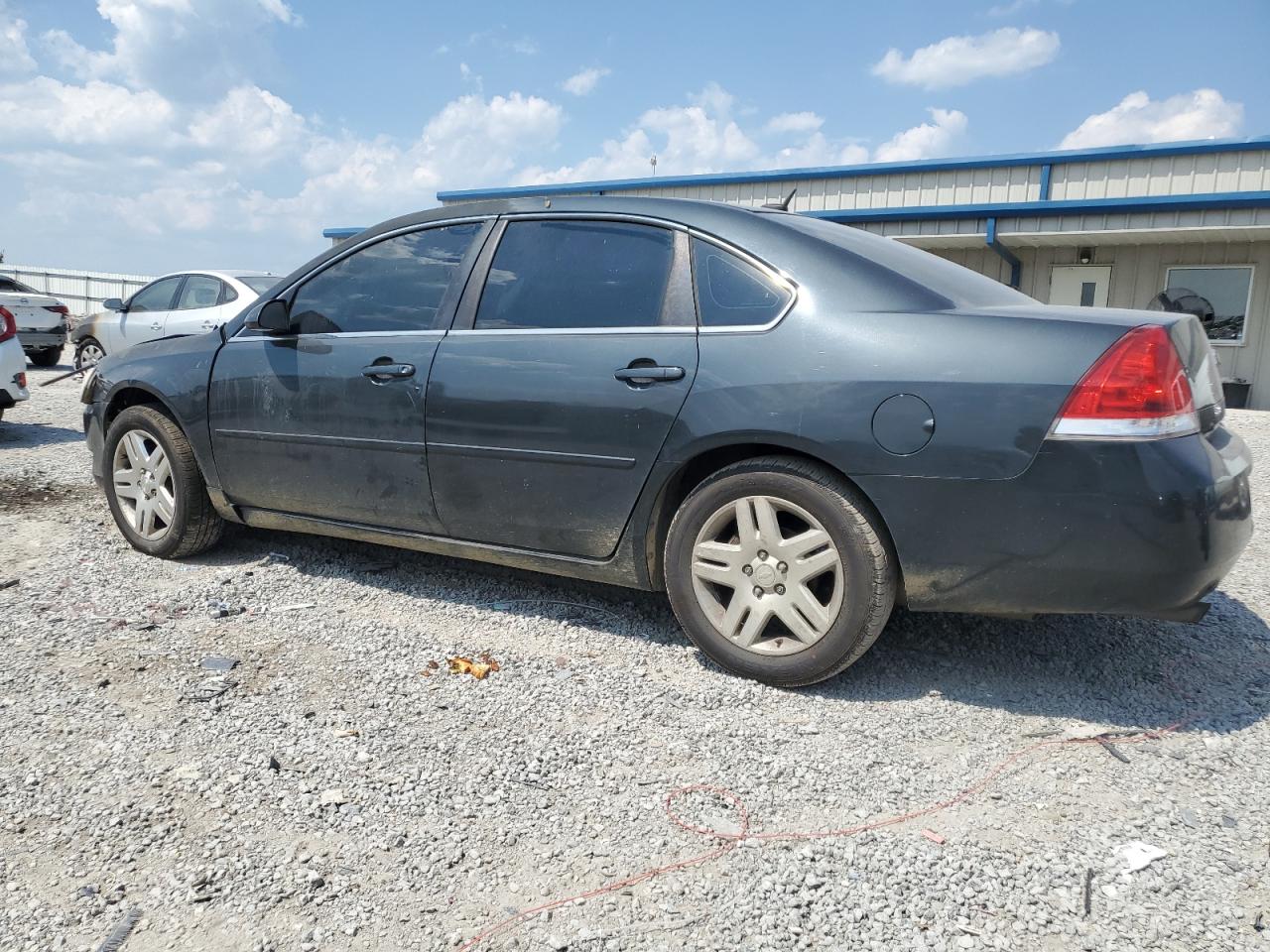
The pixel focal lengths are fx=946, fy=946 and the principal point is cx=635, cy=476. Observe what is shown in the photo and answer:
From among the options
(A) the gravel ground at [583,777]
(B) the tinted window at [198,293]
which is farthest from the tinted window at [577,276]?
(B) the tinted window at [198,293]

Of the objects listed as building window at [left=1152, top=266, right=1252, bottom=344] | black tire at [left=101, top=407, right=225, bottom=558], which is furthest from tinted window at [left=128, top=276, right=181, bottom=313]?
building window at [left=1152, top=266, right=1252, bottom=344]

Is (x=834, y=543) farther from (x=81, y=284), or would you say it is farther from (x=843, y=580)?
(x=81, y=284)

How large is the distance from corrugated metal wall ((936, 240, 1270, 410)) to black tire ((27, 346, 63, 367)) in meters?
15.9

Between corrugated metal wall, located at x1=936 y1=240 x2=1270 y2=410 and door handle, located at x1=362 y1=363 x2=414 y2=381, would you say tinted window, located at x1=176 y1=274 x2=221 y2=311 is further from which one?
corrugated metal wall, located at x1=936 y1=240 x2=1270 y2=410

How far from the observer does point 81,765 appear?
2.65m

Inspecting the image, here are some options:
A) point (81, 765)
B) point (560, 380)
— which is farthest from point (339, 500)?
point (81, 765)

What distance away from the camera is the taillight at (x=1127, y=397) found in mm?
2672

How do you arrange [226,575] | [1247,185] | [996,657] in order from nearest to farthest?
[996,657]
[226,575]
[1247,185]

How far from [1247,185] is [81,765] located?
16471mm

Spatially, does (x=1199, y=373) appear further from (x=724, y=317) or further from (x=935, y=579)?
(x=724, y=317)

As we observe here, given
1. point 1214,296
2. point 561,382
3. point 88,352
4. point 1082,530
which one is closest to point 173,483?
point 561,382

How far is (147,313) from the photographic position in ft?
39.4

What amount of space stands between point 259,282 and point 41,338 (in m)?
6.71

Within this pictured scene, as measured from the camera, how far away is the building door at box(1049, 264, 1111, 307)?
15.0 meters
